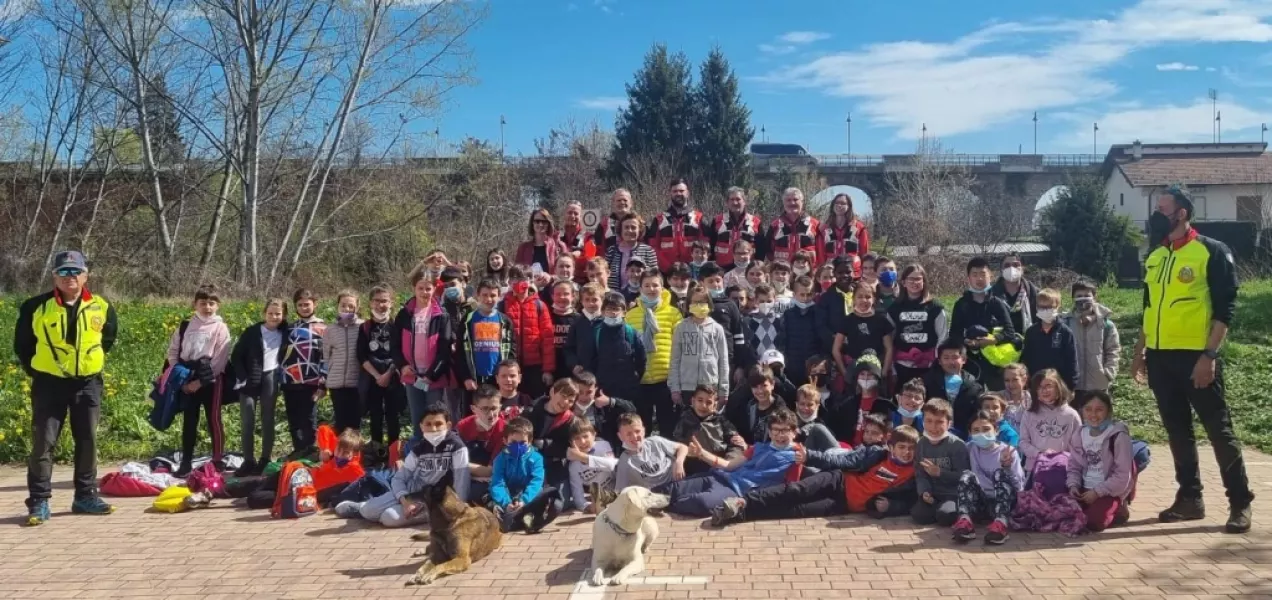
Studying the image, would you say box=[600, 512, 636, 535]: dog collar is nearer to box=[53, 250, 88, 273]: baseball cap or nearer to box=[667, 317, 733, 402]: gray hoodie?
box=[667, 317, 733, 402]: gray hoodie

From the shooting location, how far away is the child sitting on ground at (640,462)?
6.77 meters

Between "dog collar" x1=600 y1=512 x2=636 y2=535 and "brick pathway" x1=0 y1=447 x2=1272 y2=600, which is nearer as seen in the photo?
"brick pathway" x1=0 y1=447 x2=1272 y2=600

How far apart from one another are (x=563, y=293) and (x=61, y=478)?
509 centimetres

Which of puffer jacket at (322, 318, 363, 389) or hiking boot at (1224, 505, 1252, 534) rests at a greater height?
puffer jacket at (322, 318, 363, 389)

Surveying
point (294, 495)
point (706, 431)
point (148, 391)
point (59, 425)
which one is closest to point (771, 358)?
point (706, 431)

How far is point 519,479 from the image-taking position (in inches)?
256

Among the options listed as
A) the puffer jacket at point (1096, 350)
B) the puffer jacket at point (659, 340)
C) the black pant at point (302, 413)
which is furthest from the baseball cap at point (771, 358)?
the black pant at point (302, 413)

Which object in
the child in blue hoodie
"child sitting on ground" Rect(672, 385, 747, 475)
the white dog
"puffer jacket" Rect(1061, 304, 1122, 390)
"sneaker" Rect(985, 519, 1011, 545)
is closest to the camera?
the white dog

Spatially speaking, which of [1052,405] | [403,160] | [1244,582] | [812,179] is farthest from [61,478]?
[812,179]

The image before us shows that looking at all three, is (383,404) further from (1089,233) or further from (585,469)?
(1089,233)

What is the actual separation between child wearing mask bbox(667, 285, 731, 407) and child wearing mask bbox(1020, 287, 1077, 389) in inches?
99.4

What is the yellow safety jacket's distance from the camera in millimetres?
6680

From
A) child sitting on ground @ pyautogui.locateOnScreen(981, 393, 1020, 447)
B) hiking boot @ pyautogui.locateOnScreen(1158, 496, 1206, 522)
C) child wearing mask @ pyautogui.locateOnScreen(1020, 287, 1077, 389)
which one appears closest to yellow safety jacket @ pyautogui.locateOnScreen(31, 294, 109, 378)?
child sitting on ground @ pyautogui.locateOnScreen(981, 393, 1020, 447)

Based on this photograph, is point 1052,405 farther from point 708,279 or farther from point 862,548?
point 708,279
